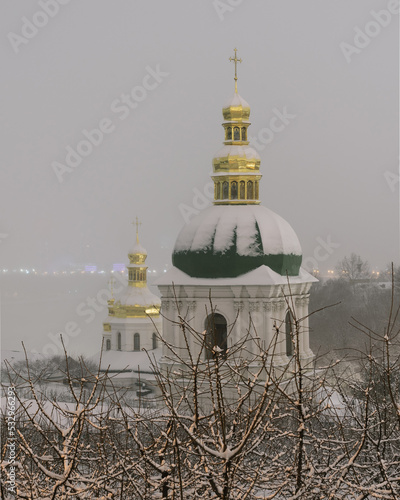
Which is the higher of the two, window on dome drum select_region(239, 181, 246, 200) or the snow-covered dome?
window on dome drum select_region(239, 181, 246, 200)

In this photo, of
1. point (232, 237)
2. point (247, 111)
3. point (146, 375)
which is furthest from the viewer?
point (146, 375)

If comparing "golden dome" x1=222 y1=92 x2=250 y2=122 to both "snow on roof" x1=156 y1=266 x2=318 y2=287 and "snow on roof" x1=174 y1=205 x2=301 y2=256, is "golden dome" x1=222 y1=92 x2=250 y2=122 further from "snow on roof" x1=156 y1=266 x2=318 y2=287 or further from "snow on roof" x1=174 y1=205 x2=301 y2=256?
"snow on roof" x1=156 y1=266 x2=318 y2=287

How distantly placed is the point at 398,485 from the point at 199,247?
13.9 metres

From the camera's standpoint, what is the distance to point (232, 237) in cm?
1930

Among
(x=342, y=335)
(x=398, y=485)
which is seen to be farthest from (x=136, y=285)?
(x=398, y=485)

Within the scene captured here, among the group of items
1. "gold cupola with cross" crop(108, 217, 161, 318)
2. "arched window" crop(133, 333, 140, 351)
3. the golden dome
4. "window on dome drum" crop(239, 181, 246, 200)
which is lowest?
"arched window" crop(133, 333, 140, 351)

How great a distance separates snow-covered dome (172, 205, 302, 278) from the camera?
19.3m

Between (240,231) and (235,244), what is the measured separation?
1.07 ft

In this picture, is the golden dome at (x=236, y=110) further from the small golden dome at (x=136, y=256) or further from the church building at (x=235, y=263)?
the small golden dome at (x=136, y=256)

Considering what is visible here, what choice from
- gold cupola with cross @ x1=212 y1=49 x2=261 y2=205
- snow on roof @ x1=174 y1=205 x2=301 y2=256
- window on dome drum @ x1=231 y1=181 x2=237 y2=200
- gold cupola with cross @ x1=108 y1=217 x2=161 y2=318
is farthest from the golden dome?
gold cupola with cross @ x1=108 y1=217 x2=161 y2=318

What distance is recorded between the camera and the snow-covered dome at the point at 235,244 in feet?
63.4

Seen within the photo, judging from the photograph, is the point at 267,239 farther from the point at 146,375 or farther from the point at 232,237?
the point at 146,375

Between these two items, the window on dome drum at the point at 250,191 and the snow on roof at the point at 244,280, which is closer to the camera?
the snow on roof at the point at 244,280

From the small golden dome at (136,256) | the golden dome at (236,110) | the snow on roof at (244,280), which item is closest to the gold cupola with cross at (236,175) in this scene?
the golden dome at (236,110)
